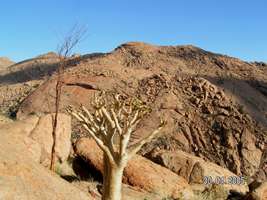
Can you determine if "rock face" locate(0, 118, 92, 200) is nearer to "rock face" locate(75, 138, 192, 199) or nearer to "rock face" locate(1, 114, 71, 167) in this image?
"rock face" locate(75, 138, 192, 199)

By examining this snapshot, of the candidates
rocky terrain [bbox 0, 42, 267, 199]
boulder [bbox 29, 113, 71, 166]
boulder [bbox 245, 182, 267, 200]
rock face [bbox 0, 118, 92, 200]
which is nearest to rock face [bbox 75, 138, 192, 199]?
rocky terrain [bbox 0, 42, 267, 199]

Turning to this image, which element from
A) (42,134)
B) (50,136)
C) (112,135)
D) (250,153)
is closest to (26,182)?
(112,135)

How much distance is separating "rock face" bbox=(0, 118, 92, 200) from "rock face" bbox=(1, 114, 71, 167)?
8.36 metres

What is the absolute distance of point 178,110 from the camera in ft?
71.6

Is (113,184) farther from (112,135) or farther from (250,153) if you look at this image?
(250,153)

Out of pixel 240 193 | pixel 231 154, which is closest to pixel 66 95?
pixel 231 154

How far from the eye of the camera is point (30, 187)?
5.32 m

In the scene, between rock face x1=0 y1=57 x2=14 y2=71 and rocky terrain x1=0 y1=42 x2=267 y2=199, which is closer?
rocky terrain x1=0 y1=42 x2=267 y2=199

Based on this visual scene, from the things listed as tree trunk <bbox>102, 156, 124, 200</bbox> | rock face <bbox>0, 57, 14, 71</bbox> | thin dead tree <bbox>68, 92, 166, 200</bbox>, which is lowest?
tree trunk <bbox>102, 156, 124, 200</bbox>

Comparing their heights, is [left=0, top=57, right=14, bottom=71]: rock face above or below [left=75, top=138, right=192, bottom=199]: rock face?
above

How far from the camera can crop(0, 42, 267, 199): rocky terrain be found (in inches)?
587

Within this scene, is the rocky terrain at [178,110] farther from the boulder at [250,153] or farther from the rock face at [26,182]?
the rock face at [26,182]

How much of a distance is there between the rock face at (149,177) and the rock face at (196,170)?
72cm

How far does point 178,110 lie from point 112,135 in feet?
45.5
